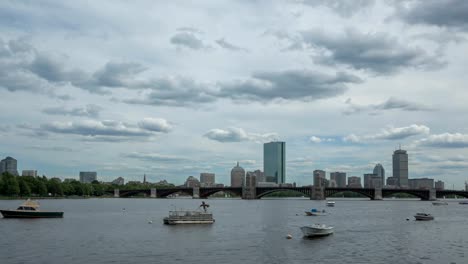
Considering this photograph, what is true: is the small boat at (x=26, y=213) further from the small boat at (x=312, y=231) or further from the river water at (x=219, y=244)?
the small boat at (x=312, y=231)

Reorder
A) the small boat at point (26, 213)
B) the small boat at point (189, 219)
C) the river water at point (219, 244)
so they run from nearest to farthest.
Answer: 1. the river water at point (219, 244)
2. the small boat at point (189, 219)
3. the small boat at point (26, 213)

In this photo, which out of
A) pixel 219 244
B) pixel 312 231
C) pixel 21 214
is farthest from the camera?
pixel 21 214

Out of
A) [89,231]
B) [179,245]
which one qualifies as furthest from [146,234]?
[179,245]

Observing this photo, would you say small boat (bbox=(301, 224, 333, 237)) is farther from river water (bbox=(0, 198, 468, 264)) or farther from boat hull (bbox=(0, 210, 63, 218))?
boat hull (bbox=(0, 210, 63, 218))

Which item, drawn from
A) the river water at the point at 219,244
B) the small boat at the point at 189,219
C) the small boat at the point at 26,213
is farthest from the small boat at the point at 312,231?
the small boat at the point at 26,213

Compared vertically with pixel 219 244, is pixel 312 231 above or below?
above

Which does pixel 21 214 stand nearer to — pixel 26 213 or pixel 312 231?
pixel 26 213

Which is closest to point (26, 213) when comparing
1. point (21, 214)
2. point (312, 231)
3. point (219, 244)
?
point (21, 214)

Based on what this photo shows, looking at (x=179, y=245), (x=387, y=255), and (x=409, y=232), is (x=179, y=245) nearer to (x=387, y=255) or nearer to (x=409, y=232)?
(x=387, y=255)

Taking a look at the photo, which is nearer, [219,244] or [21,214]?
[219,244]

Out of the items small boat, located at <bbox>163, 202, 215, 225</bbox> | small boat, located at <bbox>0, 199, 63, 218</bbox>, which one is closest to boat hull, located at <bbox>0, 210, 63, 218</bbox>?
small boat, located at <bbox>0, 199, 63, 218</bbox>

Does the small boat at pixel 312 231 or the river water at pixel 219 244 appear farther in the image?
the small boat at pixel 312 231

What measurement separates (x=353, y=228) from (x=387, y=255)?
135 ft

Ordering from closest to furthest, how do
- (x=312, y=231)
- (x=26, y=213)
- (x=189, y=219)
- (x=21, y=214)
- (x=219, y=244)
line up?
(x=219, y=244)
(x=312, y=231)
(x=189, y=219)
(x=26, y=213)
(x=21, y=214)
